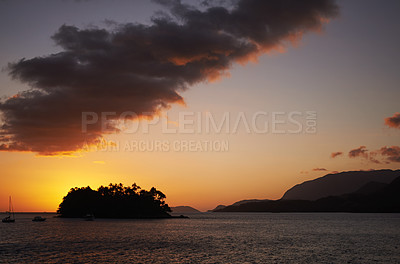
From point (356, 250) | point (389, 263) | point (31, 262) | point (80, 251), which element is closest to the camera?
point (31, 262)

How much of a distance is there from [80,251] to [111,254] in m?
8.94

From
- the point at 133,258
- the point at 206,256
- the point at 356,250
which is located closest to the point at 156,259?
the point at 133,258

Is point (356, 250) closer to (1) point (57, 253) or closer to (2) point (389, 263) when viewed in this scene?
(2) point (389, 263)

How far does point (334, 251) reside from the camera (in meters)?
84.4

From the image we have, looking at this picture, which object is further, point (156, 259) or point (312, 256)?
point (312, 256)

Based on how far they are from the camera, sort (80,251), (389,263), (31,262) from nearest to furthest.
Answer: (31,262), (389,263), (80,251)

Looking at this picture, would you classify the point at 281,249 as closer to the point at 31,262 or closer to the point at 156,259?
the point at 156,259

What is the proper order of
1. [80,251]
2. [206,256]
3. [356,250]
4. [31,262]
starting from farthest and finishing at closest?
1. [356,250]
2. [80,251]
3. [206,256]
4. [31,262]

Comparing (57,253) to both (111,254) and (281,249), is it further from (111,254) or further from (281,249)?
(281,249)

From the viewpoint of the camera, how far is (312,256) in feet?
249

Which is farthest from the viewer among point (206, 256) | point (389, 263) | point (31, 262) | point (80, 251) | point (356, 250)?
point (356, 250)

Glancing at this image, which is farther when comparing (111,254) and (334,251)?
(334,251)

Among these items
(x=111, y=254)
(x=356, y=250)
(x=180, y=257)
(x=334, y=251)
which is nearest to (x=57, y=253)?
(x=111, y=254)

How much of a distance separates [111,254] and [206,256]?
1960cm
